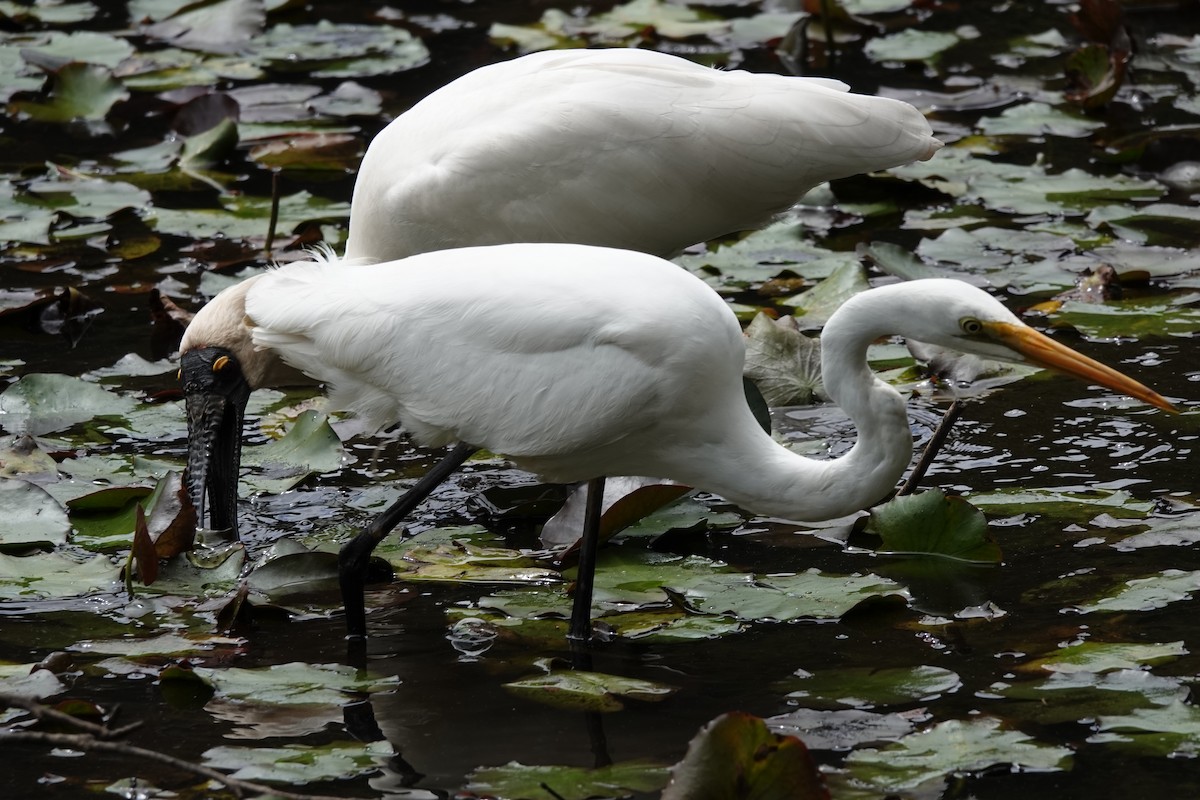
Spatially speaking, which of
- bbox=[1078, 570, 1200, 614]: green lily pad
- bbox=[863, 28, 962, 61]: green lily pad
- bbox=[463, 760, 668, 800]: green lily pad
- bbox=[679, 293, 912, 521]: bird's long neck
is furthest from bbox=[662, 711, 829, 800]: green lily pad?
bbox=[863, 28, 962, 61]: green lily pad

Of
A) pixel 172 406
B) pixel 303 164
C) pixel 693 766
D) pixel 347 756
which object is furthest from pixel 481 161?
pixel 303 164

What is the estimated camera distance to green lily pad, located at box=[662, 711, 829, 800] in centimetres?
302

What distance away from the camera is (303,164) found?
7.91 m

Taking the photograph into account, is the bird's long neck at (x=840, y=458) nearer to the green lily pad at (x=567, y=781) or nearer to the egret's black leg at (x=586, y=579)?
the egret's black leg at (x=586, y=579)

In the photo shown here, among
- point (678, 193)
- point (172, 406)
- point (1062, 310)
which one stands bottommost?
point (172, 406)

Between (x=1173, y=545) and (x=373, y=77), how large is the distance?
19.6ft

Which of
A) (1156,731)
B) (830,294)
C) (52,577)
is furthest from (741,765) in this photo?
(830,294)

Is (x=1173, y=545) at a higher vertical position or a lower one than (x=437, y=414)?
lower

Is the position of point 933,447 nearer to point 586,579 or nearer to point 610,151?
point 586,579

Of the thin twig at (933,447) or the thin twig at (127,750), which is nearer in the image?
the thin twig at (127,750)

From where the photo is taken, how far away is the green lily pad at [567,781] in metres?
3.34

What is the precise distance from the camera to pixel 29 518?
15.5 ft

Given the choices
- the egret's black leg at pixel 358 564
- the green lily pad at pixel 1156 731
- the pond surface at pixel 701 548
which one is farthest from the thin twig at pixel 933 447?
the egret's black leg at pixel 358 564

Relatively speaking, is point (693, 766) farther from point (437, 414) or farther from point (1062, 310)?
point (1062, 310)
